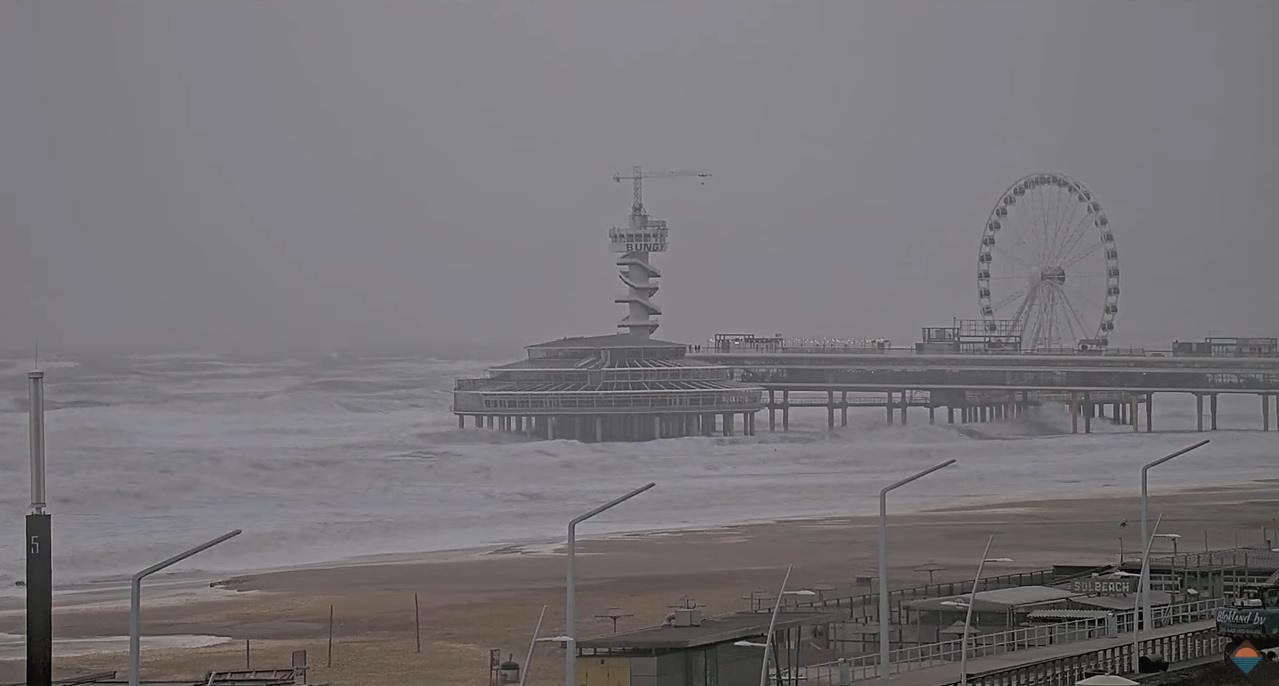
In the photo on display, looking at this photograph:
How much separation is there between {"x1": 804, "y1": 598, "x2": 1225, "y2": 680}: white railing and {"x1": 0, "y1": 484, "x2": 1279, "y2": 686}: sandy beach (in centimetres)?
426

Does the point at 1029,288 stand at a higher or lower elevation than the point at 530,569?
higher

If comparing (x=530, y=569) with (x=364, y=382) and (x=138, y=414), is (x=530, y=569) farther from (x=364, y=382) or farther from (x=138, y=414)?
(x=364, y=382)

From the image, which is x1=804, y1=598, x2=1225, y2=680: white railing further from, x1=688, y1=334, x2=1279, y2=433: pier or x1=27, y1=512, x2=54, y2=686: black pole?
x1=688, y1=334, x2=1279, y2=433: pier

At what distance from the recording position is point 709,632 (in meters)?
26.7

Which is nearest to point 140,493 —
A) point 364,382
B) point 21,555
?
point 21,555

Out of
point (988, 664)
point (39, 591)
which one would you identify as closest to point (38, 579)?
point (39, 591)

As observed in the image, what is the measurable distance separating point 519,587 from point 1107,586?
42.0ft

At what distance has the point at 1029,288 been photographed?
4316 inches

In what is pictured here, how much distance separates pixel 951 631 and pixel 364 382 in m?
111

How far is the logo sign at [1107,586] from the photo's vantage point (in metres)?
34.4

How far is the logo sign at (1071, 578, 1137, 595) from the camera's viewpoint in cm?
3444

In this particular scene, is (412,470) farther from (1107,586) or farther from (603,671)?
(603,671)

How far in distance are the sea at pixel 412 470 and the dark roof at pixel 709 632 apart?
71.1 feet

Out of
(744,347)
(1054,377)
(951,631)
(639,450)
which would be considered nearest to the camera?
(951,631)
